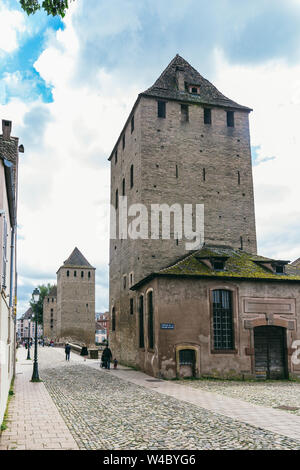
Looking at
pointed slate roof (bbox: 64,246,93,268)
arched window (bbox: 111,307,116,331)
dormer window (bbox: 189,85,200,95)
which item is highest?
dormer window (bbox: 189,85,200,95)

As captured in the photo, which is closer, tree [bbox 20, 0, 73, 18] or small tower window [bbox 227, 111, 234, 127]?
tree [bbox 20, 0, 73, 18]

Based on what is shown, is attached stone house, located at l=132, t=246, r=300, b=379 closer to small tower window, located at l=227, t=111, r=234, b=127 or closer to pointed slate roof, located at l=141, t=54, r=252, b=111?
small tower window, located at l=227, t=111, r=234, b=127

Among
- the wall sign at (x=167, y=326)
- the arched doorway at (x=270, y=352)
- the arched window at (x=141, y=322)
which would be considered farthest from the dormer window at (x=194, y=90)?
the wall sign at (x=167, y=326)

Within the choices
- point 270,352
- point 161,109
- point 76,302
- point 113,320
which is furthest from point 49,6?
point 76,302

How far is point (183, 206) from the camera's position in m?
27.0

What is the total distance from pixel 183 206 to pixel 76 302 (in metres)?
51.7

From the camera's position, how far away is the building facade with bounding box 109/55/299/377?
2064 cm

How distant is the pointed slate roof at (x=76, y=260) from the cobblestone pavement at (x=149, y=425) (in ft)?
202

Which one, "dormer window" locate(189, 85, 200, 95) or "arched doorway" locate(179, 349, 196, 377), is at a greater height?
"dormer window" locate(189, 85, 200, 95)

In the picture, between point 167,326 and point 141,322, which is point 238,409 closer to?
point 167,326

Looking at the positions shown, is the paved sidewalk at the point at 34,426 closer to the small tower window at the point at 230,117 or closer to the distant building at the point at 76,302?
the small tower window at the point at 230,117

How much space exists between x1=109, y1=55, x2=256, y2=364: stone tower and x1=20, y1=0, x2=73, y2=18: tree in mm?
19404

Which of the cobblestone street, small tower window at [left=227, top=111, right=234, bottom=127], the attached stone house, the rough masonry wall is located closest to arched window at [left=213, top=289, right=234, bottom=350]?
the attached stone house

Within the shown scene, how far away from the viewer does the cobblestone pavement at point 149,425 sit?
7.86m
